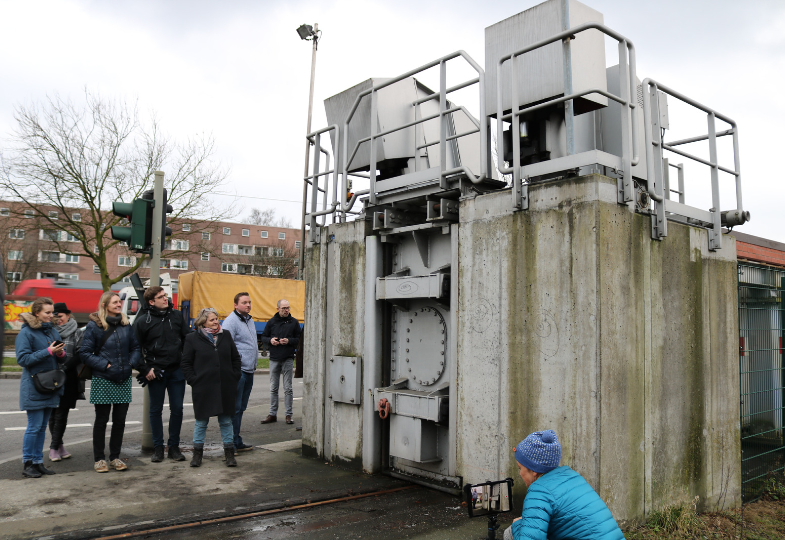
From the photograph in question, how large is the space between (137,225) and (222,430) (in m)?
2.85

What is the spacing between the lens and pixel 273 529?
15.9 feet

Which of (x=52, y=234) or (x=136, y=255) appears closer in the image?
(x=52, y=234)

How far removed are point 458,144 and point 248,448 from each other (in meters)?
4.77

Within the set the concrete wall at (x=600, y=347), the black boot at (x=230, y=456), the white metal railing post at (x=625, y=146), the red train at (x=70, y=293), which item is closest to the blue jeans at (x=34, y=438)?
the black boot at (x=230, y=456)

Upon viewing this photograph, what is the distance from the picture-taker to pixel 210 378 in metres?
6.79

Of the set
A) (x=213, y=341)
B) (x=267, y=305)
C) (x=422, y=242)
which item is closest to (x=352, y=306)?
(x=422, y=242)

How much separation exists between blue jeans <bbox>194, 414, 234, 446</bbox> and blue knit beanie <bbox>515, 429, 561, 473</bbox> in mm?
4540

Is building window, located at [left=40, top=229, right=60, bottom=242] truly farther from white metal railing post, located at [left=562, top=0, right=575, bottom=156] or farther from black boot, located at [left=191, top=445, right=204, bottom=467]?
white metal railing post, located at [left=562, top=0, right=575, bottom=156]

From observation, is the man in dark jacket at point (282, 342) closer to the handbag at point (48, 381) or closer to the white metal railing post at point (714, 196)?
the handbag at point (48, 381)

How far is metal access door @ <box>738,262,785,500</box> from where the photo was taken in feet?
22.3

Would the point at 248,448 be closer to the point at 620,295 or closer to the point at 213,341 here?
the point at 213,341

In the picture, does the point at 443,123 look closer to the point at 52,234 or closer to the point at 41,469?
the point at 41,469

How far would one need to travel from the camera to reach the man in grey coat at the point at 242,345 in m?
7.70

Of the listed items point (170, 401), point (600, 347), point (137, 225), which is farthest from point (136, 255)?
point (600, 347)
